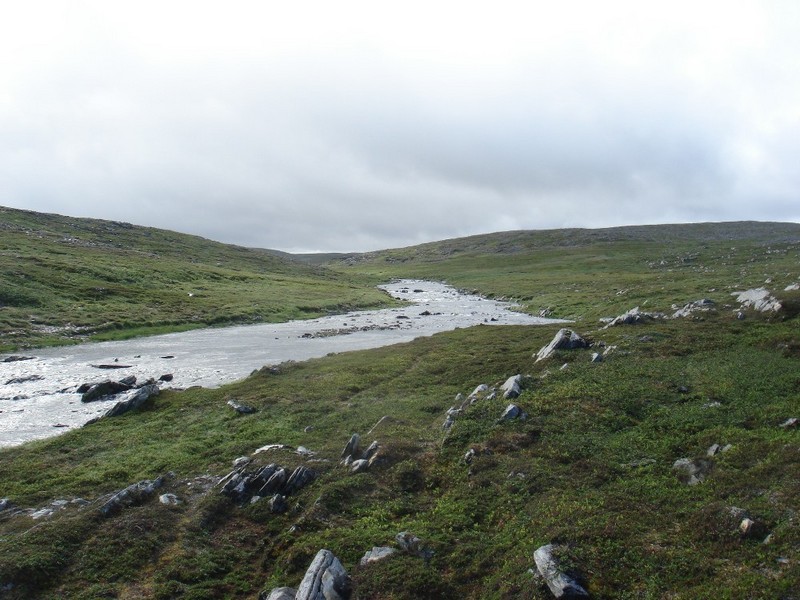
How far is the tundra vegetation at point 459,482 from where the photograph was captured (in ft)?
48.3

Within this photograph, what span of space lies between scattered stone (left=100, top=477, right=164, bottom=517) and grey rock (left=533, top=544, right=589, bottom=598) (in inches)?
673

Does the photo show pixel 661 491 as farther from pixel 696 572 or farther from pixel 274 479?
pixel 274 479

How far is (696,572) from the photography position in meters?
13.1

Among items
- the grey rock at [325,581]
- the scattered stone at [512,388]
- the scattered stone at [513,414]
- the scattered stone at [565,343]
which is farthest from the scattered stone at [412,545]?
the scattered stone at [565,343]

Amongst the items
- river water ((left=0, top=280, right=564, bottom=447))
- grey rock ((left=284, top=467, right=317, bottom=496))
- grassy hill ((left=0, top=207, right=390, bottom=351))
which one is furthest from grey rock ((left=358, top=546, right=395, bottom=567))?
grassy hill ((left=0, top=207, right=390, bottom=351))

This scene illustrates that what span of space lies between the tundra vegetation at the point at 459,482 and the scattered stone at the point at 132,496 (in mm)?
118

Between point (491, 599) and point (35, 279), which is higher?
point (35, 279)

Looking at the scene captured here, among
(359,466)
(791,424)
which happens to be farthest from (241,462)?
(791,424)

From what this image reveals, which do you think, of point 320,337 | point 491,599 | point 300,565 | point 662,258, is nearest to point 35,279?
point 320,337

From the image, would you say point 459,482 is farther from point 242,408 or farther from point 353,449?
point 242,408

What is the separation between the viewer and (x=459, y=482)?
70.2 ft

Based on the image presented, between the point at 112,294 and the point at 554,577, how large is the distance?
9415 centimetres

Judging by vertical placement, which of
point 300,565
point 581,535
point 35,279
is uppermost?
point 35,279

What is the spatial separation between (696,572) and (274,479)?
54.2ft
